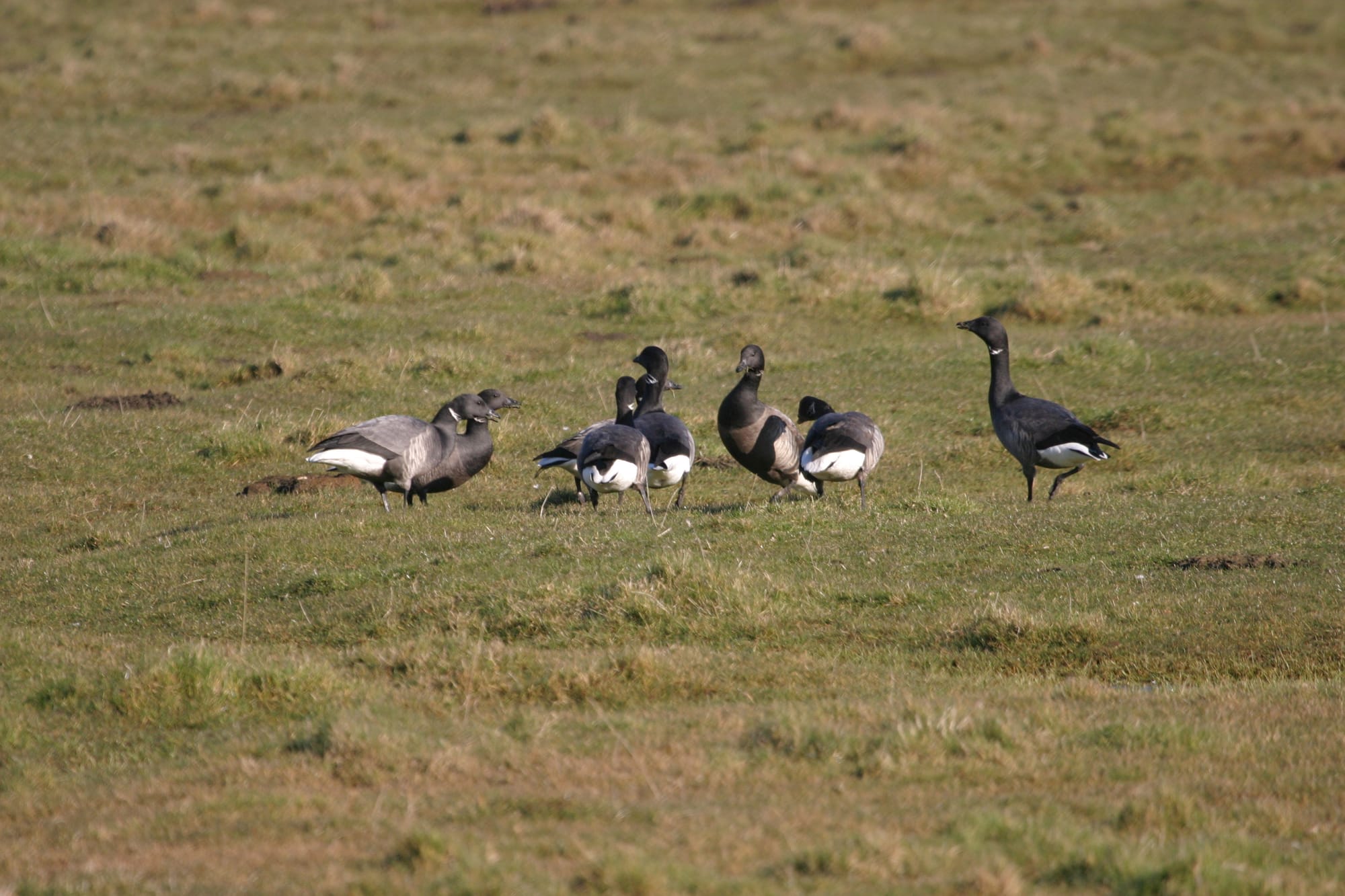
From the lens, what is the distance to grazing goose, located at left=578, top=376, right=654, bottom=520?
→ 12.8 metres

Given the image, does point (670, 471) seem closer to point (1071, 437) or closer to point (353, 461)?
point (353, 461)

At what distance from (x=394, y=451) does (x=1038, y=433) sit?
6.23 meters

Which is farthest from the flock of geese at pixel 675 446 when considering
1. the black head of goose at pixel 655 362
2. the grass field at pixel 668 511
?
the black head of goose at pixel 655 362

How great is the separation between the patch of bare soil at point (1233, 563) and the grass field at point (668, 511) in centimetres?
5

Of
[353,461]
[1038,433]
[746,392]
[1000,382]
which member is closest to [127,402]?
[353,461]

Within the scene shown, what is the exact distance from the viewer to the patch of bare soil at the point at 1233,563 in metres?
11.0

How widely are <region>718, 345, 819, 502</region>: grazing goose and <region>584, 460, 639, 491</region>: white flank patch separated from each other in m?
1.43

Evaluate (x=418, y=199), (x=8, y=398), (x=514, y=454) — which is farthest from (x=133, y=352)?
(x=418, y=199)

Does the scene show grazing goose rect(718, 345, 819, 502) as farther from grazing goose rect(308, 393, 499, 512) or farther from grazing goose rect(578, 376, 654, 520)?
grazing goose rect(308, 393, 499, 512)

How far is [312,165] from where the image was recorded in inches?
1267

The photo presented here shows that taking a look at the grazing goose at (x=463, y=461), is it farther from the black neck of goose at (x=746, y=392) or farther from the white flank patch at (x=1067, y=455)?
the white flank patch at (x=1067, y=455)

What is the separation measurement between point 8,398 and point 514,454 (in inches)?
280

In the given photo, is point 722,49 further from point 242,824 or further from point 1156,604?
point 242,824

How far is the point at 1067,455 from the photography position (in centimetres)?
1352
